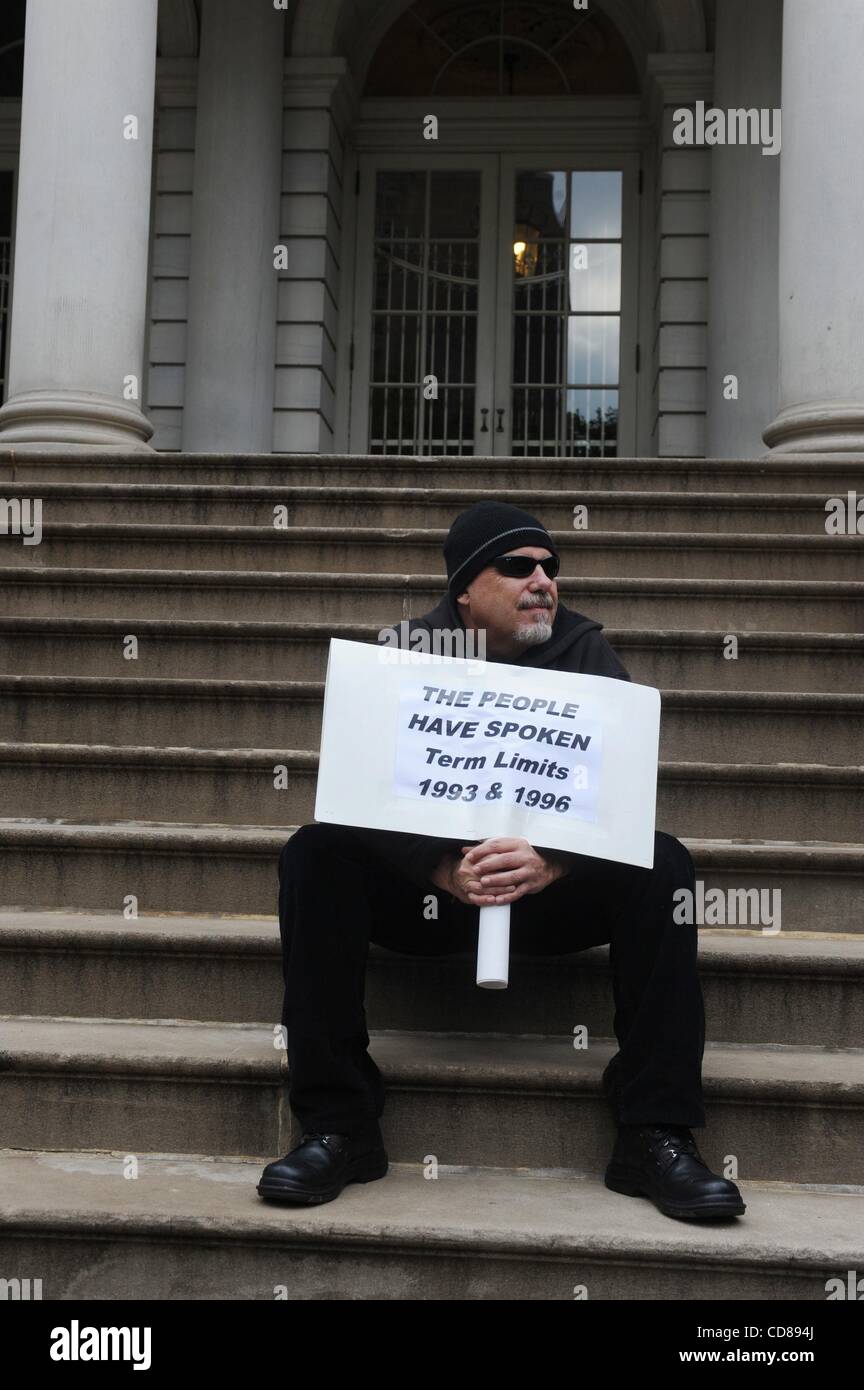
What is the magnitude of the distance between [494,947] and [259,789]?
1376mm

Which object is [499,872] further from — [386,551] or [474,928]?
[386,551]

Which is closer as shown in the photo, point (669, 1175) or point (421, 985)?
point (669, 1175)

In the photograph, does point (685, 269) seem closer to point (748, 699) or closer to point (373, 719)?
point (748, 699)

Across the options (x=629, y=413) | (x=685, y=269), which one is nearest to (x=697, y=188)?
(x=685, y=269)

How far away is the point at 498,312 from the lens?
10.4 m

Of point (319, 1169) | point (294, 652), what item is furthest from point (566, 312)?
point (319, 1169)

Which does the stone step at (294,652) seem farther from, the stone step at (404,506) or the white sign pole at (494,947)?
the white sign pole at (494,947)

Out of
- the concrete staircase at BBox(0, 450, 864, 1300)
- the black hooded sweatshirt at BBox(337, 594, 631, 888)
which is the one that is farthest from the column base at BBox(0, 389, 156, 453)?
the black hooded sweatshirt at BBox(337, 594, 631, 888)

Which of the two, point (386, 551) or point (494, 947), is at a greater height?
point (386, 551)

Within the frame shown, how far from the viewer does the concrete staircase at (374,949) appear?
240 centimetres

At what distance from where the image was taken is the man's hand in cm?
257

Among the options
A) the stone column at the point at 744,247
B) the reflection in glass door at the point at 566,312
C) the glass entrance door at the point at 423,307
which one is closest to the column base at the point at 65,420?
the stone column at the point at 744,247

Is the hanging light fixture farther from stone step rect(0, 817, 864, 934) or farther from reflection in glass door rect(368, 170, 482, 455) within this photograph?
stone step rect(0, 817, 864, 934)

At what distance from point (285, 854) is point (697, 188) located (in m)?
8.29
